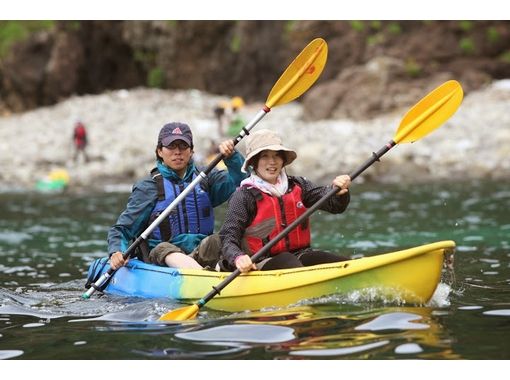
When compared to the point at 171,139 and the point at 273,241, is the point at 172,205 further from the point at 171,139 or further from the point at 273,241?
the point at 273,241

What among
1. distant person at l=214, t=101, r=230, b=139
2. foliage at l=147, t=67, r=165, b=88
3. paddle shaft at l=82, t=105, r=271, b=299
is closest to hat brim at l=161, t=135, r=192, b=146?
paddle shaft at l=82, t=105, r=271, b=299

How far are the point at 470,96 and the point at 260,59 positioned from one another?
7896mm

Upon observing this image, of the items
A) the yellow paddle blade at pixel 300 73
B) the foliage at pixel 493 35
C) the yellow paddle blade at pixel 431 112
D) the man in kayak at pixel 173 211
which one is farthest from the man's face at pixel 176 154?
the foliage at pixel 493 35

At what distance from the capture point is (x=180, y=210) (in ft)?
20.8

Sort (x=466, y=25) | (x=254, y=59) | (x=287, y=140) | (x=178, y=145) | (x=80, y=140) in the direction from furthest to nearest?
(x=254, y=59) → (x=466, y=25) → (x=80, y=140) → (x=287, y=140) → (x=178, y=145)

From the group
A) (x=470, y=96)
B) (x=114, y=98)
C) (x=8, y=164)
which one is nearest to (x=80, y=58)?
(x=114, y=98)

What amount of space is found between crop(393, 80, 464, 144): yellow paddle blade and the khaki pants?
146 centimetres

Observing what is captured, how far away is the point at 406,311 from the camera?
16.5 feet

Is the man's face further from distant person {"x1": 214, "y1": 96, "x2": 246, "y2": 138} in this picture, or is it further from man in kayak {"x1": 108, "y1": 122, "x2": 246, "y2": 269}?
distant person {"x1": 214, "y1": 96, "x2": 246, "y2": 138}

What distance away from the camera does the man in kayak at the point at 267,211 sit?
18.2 feet

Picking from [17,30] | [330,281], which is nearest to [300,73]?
[330,281]

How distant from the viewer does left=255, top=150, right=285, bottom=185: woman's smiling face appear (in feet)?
18.3

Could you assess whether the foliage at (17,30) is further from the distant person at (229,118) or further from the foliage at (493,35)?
the foliage at (493,35)

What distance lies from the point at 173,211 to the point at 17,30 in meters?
23.7
